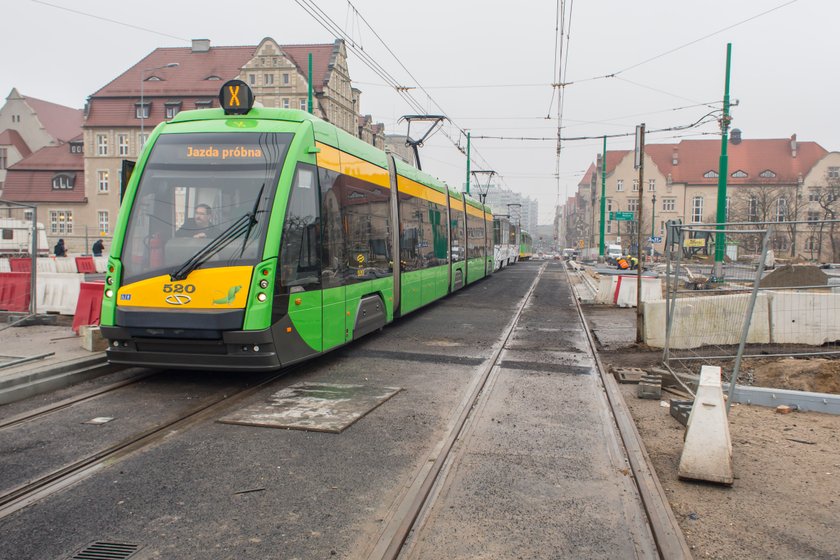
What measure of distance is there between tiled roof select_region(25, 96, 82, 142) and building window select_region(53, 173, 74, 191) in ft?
63.1

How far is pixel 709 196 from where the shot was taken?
8556cm

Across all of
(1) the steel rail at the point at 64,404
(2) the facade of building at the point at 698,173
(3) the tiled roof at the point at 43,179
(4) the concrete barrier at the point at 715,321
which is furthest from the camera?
(2) the facade of building at the point at 698,173

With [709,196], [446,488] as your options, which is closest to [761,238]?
[446,488]

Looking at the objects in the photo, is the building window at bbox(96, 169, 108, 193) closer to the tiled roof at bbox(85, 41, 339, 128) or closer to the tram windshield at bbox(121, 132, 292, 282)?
the tiled roof at bbox(85, 41, 339, 128)

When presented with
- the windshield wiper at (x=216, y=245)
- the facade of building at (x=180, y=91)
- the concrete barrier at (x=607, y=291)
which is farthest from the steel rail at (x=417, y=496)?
the facade of building at (x=180, y=91)

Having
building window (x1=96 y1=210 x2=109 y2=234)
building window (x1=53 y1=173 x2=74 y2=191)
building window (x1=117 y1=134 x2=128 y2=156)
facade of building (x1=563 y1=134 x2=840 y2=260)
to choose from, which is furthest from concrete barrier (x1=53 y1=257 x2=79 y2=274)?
facade of building (x1=563 y1=134 x2=840 y2=260)

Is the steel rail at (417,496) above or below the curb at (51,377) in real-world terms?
Answer: below

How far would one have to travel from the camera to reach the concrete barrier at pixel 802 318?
9.70m

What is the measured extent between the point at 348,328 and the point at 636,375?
4.03 meters

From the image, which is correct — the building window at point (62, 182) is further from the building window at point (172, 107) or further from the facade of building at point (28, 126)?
the building window at point (172, 107)

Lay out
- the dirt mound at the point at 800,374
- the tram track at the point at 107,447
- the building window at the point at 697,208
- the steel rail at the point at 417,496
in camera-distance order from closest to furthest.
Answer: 1. the steel rail at the point at 417,496
2. the tram track at the point at 107,447
3. the dirt mound at the point at 800,374
4. the building window at the point at 697,208

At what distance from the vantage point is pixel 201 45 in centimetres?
5731

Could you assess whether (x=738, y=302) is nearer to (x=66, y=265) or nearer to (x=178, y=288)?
(x=178, y=288)

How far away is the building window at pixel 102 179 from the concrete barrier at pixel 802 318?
190ft
